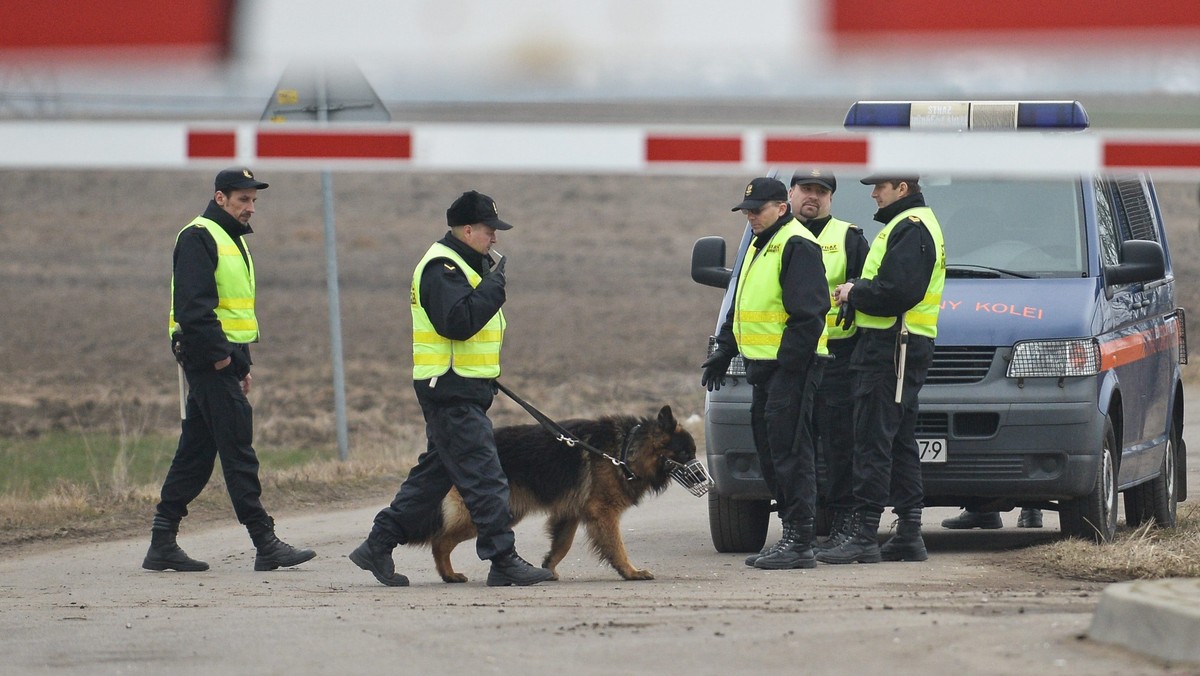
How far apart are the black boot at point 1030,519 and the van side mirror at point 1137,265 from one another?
2305mm

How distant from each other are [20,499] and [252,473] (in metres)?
3.59

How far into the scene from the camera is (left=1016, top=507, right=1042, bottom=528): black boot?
38.9ft

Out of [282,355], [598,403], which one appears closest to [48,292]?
[282,355]

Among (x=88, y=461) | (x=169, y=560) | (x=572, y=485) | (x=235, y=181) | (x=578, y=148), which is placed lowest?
(x=88, y=461)

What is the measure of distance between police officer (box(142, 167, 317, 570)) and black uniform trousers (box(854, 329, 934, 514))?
2.84 metres

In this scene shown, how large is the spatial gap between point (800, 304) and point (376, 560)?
2355mm

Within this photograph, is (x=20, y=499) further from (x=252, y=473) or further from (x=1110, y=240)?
(x=1110, y=240)

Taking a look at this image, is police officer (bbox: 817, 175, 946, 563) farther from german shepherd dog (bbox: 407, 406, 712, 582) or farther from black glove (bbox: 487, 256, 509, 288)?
black glove (bbox: 487, 256, 509, 288)

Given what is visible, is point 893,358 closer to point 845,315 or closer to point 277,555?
point 845,315

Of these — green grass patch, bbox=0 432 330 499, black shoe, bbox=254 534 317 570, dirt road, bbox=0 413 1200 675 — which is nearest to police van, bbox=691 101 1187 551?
dirt road, bbox=0 413 1200 675

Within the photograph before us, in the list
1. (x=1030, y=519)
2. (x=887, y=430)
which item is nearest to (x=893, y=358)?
(x=887, y=430)

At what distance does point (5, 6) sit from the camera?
19.0 feet

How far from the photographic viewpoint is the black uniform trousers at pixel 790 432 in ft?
30.5

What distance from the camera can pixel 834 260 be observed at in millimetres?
9820
